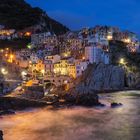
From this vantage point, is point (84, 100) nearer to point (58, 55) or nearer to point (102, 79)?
point (102, 79)

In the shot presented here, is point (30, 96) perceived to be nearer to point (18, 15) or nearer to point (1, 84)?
point (1, 84)

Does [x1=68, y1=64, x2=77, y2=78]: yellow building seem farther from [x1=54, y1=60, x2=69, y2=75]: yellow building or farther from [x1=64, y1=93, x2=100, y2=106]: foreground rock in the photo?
[x1=64, y1=93, x2=100, y2=106]: foreground rock

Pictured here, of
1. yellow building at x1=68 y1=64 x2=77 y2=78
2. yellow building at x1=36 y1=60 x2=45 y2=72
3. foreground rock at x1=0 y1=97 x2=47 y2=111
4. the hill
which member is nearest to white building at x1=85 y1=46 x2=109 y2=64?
yellow building at x1=68 y1=64 x2=77 y2=78

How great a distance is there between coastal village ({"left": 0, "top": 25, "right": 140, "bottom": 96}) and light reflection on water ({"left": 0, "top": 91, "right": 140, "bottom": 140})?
8388 millimetres

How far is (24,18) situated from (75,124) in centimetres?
6555

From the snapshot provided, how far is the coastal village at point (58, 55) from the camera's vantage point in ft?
185

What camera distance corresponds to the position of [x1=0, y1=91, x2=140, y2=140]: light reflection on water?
97.9ft

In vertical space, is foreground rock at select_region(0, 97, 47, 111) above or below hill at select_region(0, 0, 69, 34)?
below

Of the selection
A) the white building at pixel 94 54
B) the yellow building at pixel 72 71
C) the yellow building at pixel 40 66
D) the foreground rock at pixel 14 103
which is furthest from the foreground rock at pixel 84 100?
the white building at pixel 94 54

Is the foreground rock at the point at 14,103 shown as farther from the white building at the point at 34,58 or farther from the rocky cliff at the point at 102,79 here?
the white building at the point at 34,58

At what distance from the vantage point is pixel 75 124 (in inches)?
1367

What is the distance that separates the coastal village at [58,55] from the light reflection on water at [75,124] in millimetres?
8388

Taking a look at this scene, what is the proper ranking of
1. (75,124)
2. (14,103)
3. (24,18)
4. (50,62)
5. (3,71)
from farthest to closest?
(24,18)
(50,62)
(3,71)
(14,103)
(75,124)

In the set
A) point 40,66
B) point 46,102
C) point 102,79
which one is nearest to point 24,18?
point 40,66
